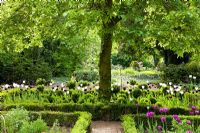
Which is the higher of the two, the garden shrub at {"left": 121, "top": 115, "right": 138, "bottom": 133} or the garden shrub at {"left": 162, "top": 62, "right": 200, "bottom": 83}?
the garden shrub at {"left": 162, "top": 62, "right": 200, "bottom": 83}

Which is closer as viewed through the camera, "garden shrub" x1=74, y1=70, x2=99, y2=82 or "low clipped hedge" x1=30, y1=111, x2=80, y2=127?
"low clipped hedge" x1=30, y1=111, x2=80, y2=127

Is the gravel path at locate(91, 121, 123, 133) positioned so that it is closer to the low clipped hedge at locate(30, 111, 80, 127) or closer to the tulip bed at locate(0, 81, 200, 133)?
the tulip bed at locate(0, 81, 200, 133)

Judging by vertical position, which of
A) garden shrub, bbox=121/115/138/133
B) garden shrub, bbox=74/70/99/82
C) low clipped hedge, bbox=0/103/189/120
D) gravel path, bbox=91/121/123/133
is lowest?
gravel path, bbox=91/121/123/133

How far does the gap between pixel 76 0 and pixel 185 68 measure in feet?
32.5

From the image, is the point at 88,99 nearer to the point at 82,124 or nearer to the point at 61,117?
the point at 61,117

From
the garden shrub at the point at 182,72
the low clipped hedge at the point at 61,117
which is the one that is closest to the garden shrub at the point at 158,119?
the low clipped hedge at the point at 61,117

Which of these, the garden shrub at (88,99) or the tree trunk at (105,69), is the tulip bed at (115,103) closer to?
the garden shrub at (88,99)

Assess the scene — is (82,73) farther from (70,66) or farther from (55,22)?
(55,22)

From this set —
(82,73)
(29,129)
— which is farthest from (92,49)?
(29,129)

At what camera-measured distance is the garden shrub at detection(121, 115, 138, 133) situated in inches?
325

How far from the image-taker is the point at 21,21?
11.4 m

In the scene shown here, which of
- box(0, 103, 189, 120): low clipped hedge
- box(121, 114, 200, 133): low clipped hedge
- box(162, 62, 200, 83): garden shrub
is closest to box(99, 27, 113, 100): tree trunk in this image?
box(0, 103, 189, 120): low clipped hedge

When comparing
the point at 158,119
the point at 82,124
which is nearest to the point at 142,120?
the point at 158,119

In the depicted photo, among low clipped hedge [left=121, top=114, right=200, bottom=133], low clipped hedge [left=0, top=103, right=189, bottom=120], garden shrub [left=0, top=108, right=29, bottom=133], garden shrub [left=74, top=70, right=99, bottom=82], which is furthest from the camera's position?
garden shrub [left=74, top=70, right=99, bottom=82]
